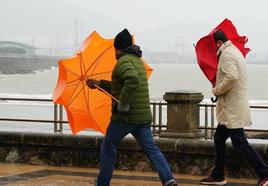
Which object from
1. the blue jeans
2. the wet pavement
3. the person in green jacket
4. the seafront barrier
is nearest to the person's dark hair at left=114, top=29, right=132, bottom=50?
the person in green jacket

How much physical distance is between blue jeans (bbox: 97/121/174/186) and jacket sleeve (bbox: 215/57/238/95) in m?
1.05

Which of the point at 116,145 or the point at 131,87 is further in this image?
the point at 116,145

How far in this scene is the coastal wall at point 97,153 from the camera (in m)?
9.58

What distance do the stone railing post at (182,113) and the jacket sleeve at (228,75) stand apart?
1.92 meters

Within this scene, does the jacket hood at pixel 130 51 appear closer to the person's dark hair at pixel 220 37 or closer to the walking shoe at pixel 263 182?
the person's dark hair at pixel 220 37

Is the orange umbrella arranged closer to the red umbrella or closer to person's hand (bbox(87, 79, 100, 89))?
person's hand (bbox(87, 79, 100, 89))

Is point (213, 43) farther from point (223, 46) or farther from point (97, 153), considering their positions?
point (97, 153)

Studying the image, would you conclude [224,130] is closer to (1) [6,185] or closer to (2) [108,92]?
(2) [108,92]

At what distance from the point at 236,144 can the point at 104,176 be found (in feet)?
5.20

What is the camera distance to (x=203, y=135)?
11016 millimetres

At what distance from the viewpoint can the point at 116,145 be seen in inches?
297

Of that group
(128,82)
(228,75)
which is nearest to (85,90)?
(128,82)

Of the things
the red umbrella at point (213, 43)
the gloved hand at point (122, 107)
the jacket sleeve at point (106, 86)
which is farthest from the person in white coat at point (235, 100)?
the gloved hand at point (122, 107)

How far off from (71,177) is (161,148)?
1294mm
